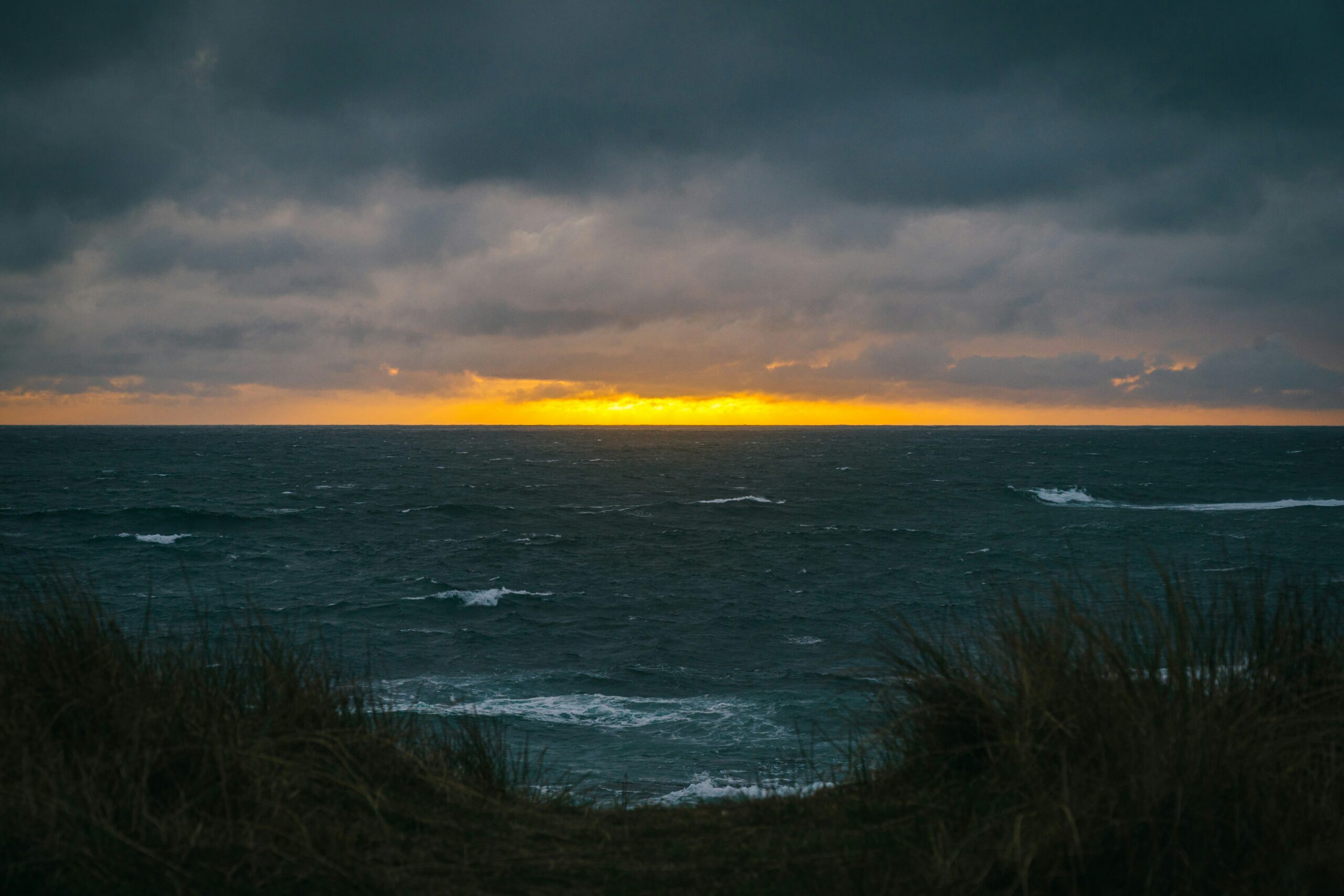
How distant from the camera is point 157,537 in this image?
4284 cm

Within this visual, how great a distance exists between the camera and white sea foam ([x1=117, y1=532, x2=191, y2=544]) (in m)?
41.4

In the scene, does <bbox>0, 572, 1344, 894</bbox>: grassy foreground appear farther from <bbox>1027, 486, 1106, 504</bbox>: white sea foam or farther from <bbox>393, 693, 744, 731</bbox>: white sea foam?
<bbox>1027, 486, 1106, 504</bbox>: white sea foam

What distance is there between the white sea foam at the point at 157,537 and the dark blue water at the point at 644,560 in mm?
257

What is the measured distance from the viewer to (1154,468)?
89625 mm

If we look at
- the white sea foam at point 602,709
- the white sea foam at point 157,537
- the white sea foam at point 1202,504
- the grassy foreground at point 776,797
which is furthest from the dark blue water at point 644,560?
the grassy foreground at point 776,797

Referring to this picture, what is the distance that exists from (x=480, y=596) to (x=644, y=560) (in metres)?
9.77

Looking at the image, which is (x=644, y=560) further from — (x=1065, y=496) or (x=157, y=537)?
(x=1065, y=496)

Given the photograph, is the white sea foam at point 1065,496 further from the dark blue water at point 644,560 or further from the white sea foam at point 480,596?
the white sea foam at point 480,596

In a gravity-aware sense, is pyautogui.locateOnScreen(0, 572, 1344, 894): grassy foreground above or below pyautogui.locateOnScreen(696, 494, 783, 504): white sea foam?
above

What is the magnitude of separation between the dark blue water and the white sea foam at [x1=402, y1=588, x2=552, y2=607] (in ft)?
0.42

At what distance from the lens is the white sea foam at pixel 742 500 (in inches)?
2347

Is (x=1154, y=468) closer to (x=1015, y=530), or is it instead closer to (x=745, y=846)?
(x=1015, y=530)

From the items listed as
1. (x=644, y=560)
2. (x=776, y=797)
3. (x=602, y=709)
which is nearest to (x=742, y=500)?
(x=644, y=560)

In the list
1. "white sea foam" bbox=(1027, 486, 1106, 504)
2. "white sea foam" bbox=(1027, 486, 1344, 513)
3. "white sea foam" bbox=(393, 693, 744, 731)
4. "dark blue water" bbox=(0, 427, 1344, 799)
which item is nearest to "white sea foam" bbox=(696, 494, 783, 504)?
"dark blue water" bbox=(0, 427, 1344, 799)
